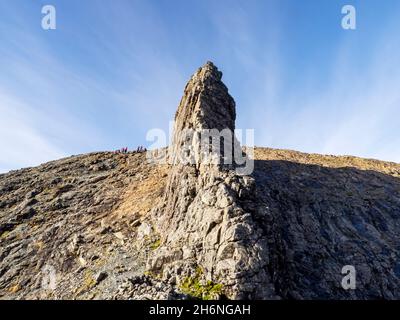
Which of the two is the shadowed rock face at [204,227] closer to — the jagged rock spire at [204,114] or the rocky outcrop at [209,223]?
the rocky outcrop at [209,223]

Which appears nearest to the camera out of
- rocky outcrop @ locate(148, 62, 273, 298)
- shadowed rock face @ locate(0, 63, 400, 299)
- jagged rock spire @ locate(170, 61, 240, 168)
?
rocky outcrop @ locate(148, 62, 273, 298)

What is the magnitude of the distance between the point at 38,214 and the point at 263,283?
3131 cm

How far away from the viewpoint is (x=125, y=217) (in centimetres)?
3456

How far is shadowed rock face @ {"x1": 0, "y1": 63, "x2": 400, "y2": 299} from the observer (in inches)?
858

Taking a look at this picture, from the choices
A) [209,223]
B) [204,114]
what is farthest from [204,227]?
[204,114]

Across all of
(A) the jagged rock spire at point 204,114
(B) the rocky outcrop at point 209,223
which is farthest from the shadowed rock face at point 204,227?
(A) the jagged rock spire at point 204,114

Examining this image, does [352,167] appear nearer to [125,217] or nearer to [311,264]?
[311,264]

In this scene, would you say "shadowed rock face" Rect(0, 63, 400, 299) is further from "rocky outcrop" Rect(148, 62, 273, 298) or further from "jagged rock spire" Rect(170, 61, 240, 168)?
"jagged rock spire" Rect(170, 61, 240, 168)

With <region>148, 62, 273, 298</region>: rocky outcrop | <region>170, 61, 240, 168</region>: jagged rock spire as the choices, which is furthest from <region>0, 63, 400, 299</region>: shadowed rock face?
<region>170, 61, 240, 168</region>: jagged rock spire

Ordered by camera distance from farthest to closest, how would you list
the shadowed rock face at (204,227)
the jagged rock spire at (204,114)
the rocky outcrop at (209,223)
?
the jagged rock spire at (204,114)
the shadowed rock face at (204,227)
the rocky outcrop at (209,223)

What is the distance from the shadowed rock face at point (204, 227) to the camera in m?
21.8

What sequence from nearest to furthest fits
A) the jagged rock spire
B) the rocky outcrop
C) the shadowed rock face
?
Result: the rocky outcrop, the shadowed rock face, the jagged rock spire

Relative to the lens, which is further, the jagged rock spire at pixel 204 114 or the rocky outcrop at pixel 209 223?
the jagged rock spire at pixel 204 114
